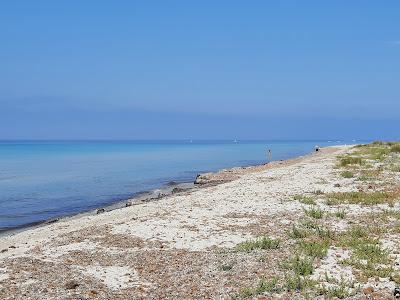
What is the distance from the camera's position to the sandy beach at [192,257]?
11.1m

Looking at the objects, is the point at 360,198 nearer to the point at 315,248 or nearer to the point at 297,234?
the point at 297,234

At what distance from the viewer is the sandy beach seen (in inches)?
438

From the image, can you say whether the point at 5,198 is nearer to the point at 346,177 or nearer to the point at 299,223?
the point at 346,177

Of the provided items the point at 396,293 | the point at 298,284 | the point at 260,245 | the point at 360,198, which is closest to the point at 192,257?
the point at 260,245

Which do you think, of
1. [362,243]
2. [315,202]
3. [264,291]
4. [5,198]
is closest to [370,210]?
[315,202]

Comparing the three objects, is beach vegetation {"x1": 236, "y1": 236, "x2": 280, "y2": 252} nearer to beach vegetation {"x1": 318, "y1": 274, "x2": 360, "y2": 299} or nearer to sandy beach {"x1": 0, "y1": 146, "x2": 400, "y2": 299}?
sandy beach {"x1": 0, "y1": 146, "x2": 400, "y2": 299}

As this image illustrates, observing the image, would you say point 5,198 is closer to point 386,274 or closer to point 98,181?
point 98,181

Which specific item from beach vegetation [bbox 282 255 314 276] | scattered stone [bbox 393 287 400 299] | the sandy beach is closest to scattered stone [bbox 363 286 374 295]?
the sandy beach

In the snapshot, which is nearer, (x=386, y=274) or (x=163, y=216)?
(x=386, y=274)

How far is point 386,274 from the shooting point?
1155 centimetres

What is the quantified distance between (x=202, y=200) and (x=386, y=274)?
46.9ft

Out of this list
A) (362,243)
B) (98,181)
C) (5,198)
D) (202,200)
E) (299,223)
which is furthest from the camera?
(98,181)

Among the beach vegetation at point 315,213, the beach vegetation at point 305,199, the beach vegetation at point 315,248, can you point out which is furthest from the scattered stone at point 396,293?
the beach vegetation at point 305,199

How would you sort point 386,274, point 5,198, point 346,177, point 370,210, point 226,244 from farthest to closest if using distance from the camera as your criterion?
1. point 5,198
2. point 346,177
3. point 370,210
4. point 226,244
5. point 386,274
